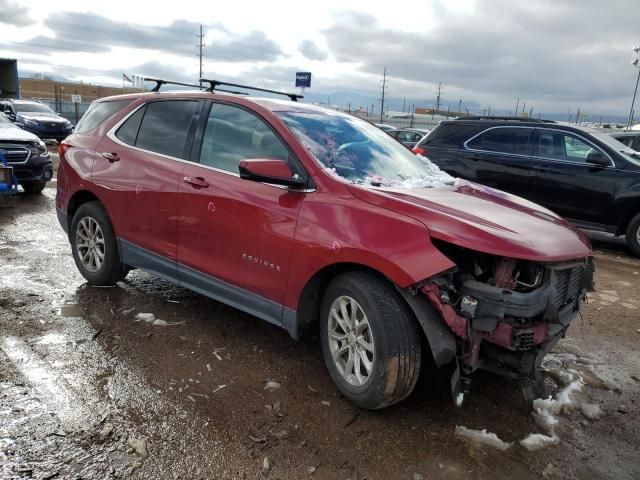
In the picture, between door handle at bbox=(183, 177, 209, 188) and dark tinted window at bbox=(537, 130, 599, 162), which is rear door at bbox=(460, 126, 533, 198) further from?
door handle at bbox=(183, 177, 209, 188)

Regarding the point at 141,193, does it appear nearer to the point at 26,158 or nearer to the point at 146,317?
the point at 146,317

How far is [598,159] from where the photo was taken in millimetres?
7484

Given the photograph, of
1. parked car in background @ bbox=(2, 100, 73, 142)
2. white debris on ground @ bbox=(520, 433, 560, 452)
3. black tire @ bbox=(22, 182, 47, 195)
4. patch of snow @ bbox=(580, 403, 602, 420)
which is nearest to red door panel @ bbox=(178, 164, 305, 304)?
white debris on ground @ bbox=(520, 433, 560, 452)

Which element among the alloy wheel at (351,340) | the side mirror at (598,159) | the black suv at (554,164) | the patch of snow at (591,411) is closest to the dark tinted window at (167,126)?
the alloy wheel at (351,340)

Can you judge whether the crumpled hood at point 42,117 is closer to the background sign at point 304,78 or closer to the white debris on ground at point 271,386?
the background sign at point 304,78

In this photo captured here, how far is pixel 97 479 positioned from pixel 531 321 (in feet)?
7.39

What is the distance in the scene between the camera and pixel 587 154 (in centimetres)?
764

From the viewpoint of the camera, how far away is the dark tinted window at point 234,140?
11.6 ft

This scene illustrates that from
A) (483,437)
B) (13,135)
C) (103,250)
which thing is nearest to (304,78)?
(13,135)

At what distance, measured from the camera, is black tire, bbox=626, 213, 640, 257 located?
734cm

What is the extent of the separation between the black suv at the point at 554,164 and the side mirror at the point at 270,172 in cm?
443

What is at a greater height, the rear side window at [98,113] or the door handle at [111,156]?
the rear side window at [98,113]

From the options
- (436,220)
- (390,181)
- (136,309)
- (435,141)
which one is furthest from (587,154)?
(136,309)

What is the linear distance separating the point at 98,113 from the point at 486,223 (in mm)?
3870
